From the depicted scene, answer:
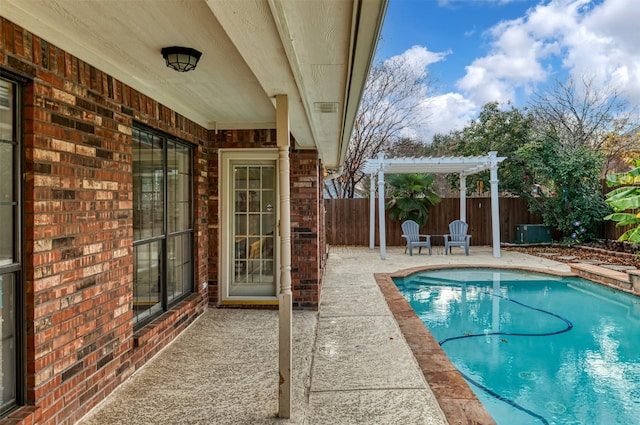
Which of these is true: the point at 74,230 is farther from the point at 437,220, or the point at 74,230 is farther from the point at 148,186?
the point at 437,220

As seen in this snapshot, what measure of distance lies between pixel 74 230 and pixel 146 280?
131 centimetres

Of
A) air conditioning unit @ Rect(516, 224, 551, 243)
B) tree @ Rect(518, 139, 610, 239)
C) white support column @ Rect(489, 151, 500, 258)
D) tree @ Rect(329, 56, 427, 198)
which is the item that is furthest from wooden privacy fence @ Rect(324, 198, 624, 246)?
tree @ Rect(329, 56, 427, 198)

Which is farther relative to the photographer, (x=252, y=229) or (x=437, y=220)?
(x=437, y=220)

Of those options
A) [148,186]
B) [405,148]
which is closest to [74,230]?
[148,186]

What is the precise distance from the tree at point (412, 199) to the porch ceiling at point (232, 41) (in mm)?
9594

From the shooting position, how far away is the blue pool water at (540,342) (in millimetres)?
3291

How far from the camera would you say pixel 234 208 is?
5441 mm

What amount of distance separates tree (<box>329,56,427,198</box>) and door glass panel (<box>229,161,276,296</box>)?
11.4m

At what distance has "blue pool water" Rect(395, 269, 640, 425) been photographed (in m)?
3.29

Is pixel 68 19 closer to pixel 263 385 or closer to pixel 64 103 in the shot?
pixel 64 103

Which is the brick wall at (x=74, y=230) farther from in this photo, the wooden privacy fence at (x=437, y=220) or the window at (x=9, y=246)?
the wooden privacy fence at (x=437, y=220)

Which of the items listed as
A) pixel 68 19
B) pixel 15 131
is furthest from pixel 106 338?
pixel 68 19

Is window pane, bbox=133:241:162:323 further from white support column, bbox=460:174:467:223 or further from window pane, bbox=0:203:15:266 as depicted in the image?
white support column, bbox=460:174:467:223

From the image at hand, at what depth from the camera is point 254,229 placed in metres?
5.48
